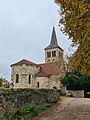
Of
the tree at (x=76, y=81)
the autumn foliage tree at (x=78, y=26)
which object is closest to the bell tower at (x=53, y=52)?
the tree at (x=76, y=81)

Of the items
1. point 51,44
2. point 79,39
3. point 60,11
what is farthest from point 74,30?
point 51,44

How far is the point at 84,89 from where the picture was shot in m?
52.9

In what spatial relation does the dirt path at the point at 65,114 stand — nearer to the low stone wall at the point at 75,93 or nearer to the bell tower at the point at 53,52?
the low stone wall at the point at 75,93

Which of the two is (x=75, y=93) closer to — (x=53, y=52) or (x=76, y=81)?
(x=76, y=81)

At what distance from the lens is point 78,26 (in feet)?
46.1

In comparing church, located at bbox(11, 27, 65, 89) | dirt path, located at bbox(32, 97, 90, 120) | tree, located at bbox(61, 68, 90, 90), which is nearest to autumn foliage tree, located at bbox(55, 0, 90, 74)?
dirt path, located at bbox(32, 97, 90, 120)

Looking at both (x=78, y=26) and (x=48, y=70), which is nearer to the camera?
(x=78, y=26)

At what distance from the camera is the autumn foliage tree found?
41.9 ft

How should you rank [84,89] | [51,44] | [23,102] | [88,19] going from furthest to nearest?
[51,44] → [84,89] → [23,102] → [88,19]

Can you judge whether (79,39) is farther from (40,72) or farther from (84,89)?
(40,72)

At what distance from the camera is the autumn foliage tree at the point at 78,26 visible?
12.8 metres

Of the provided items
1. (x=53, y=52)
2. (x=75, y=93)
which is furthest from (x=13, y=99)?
(x=53, y=52)

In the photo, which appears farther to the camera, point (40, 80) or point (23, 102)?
point (40, 80)

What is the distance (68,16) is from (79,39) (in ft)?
4.71
